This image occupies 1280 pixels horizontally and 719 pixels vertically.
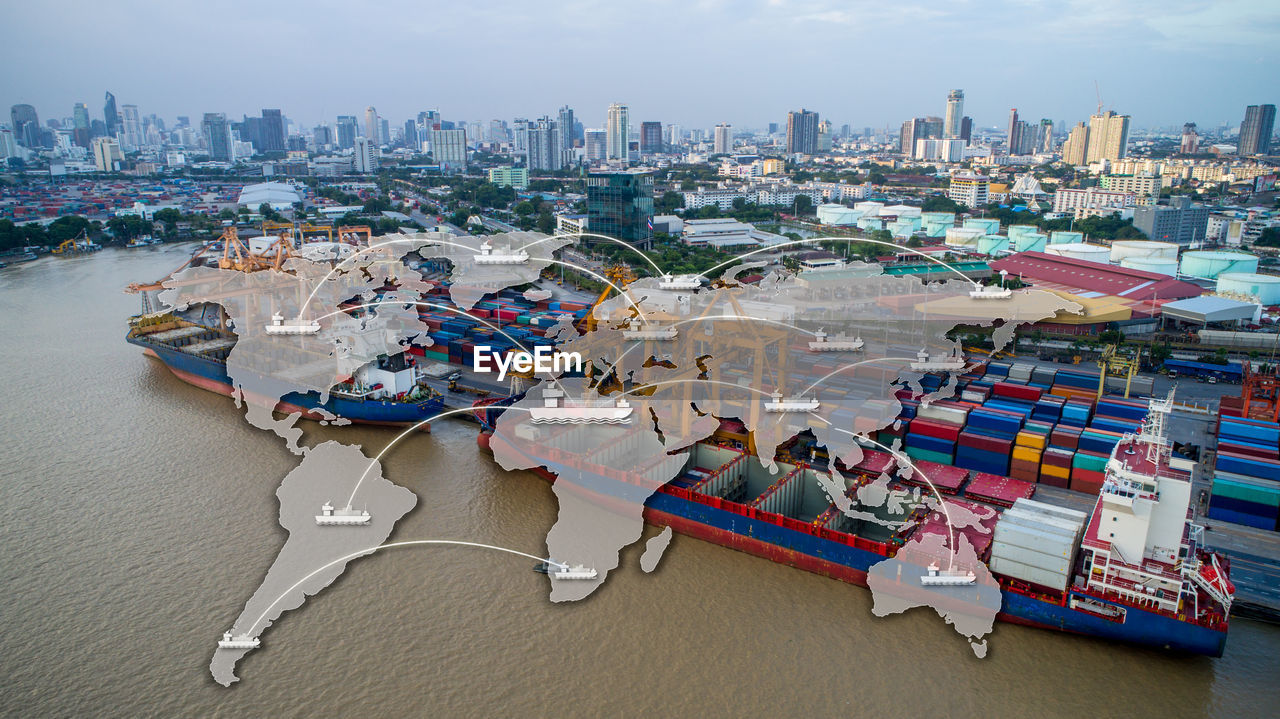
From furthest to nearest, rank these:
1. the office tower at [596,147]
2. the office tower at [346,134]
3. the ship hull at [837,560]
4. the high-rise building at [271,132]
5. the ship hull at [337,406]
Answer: the office tower at [346,134] < the high-rise building at [271,132] < the office tower at [596,147] < the ship hull at [337,406] < the ship hull at [837,560]

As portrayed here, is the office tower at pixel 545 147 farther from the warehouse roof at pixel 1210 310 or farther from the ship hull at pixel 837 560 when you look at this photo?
the ship hull at pixel 837 560

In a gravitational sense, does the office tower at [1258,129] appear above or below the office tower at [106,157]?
above

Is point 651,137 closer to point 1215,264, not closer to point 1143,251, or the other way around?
point 1143,251

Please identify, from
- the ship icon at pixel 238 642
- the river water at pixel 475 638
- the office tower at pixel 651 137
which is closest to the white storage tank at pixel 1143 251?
the river water at pixel 475 638

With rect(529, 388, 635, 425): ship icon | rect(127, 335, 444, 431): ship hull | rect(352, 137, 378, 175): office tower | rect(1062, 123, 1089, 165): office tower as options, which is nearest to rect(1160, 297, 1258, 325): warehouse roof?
rect(529, 388, 635, 425): ship icon

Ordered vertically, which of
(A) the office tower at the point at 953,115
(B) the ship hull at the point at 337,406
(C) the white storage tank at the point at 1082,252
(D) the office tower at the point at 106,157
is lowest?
(B) the ship hull at the point at 337,406

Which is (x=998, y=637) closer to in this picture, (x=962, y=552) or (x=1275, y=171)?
(x=962, y=552)

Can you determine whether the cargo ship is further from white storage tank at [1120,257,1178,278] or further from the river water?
white storage tank at [1120,257,1178,278]
